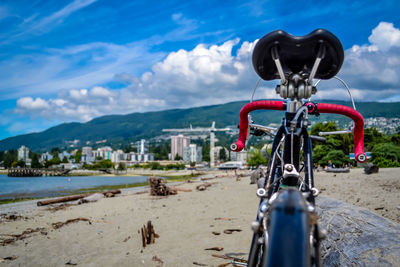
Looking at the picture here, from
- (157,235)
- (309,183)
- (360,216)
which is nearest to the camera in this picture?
(309,183)

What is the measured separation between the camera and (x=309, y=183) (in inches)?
95.7

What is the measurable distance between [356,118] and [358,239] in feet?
7.19

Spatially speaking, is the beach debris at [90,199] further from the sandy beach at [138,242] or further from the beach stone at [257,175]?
the beach stone at [257,175]

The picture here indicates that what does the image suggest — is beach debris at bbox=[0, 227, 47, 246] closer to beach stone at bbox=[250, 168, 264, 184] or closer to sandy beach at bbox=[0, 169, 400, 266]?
sandy beach at bbox=[0, 169, 400, 266]

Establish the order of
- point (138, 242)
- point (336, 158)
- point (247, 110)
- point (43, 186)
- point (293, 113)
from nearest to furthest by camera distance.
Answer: point (293, 113) < point (247, 110) < point (138, 242) < point (336, 158) < point (43, 186)

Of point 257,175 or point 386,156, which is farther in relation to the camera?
point 386,156

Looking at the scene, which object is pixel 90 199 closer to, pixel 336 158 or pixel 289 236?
pixel 289 236

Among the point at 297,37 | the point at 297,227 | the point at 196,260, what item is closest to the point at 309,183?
the point at 297,227

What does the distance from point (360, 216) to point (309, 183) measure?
306 cm

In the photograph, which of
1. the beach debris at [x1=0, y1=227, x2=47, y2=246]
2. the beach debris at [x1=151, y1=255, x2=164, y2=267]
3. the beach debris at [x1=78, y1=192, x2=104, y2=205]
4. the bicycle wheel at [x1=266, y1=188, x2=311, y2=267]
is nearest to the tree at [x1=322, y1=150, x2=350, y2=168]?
the beach debris at [x1=78, y1=192, x2=104, y2=205]

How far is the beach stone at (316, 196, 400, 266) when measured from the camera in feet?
11.7

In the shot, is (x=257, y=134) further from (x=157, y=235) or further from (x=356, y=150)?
(x=157, y=235)

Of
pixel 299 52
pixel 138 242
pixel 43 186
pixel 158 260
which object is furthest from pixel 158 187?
pixel 43 186

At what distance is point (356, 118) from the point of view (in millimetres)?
2846
